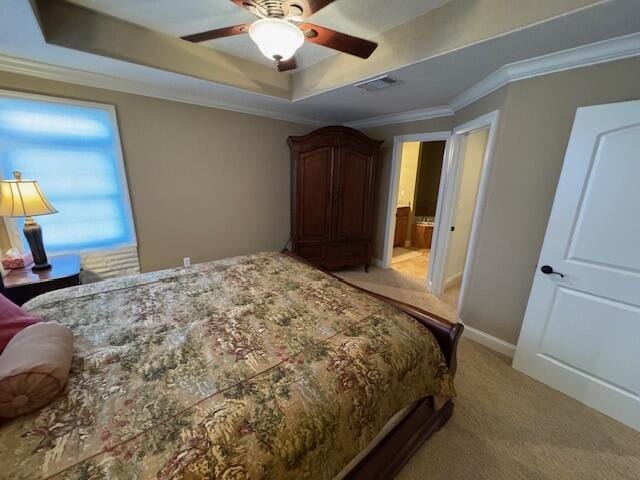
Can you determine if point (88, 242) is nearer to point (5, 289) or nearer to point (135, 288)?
point (5, 289)

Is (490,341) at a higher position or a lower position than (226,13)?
lower

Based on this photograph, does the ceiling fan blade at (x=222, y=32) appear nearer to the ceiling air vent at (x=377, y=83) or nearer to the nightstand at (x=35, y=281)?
the ceiling air vent at (x=377, y=83)

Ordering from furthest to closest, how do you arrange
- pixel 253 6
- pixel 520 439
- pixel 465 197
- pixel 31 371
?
1. pixel 465 197
2. pixel 520 439
3. pixel 253 6
4. pixel 31 371

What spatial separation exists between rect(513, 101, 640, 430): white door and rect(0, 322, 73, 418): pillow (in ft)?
8.74

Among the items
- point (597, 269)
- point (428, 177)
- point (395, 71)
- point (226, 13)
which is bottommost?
point (597, 269)

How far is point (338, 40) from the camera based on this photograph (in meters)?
1.40

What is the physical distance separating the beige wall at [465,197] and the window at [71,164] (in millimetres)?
3727

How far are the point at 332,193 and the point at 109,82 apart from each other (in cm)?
257

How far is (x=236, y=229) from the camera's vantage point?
3.49 m

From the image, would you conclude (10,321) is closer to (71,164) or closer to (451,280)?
(71,164)

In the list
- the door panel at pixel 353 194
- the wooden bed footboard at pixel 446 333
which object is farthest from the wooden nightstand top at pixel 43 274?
the door panel at pixel 353 194

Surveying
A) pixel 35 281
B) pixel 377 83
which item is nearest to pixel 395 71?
pixel 377 83

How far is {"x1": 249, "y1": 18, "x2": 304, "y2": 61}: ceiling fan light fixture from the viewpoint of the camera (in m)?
Answer: 1.18

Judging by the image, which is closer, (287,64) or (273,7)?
(273,7)
